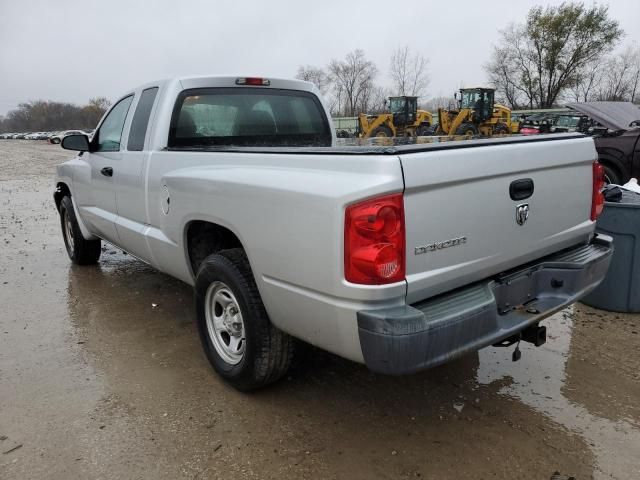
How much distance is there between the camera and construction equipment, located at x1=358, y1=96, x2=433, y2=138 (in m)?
26.7

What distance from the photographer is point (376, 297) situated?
222cm

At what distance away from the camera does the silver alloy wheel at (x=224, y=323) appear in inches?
127

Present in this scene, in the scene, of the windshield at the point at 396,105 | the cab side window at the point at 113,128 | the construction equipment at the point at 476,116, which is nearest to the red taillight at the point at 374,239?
the cab side window at the point at 113,128

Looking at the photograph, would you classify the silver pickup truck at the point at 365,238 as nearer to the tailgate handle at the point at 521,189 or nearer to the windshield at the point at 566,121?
the tailgate handle at the point at 521,189

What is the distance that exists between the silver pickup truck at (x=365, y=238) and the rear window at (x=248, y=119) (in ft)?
0.09

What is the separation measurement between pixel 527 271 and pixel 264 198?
4.80 feet

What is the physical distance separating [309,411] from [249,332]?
2.05 feet

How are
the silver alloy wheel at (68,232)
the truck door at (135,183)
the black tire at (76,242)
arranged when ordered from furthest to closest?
the silver alloy wheel at (68,232) → the black tire at (76,242) → the truck door at (135,183)

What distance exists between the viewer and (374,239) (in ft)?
7.25

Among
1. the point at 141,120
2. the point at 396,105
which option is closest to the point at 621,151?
the point at 141,120

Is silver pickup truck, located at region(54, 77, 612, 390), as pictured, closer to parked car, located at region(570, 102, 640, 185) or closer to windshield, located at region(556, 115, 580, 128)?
parked car, located at region(570, 102, 640, 185)

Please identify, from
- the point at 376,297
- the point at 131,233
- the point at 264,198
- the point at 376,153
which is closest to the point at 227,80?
the point at 131,233

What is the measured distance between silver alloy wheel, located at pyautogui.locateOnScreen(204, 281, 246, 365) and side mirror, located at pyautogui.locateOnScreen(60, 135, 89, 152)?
2.44 meters

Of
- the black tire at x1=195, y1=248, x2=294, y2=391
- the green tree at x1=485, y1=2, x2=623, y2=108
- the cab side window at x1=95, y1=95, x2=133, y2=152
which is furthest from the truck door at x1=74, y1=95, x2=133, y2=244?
the green tree at x1=485, y1=2, x2=623, y2=108
